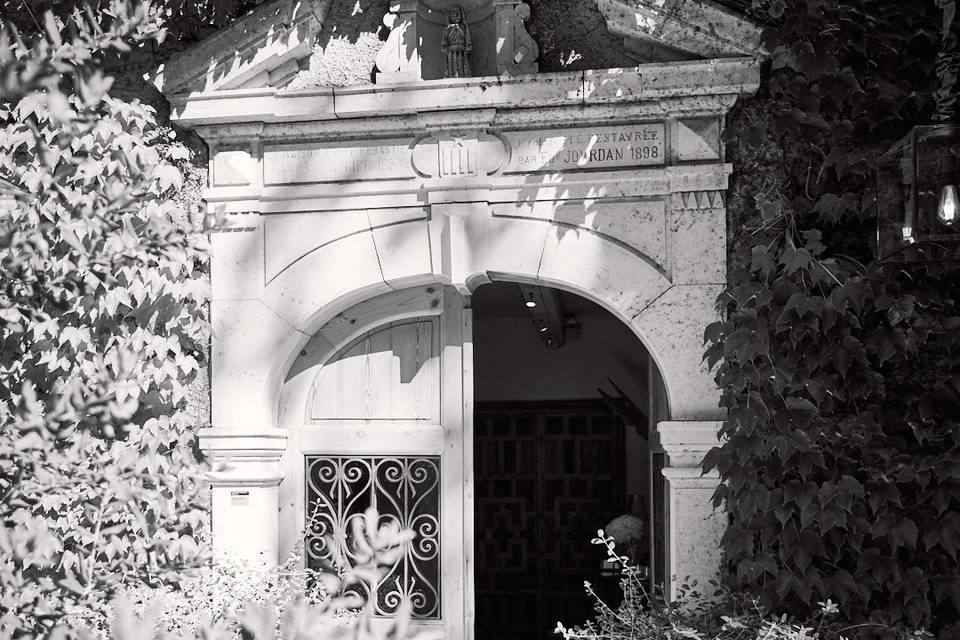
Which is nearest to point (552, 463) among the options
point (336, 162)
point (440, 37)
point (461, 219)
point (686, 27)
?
point (461, 219)

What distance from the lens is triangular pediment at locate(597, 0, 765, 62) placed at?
12.8 feet

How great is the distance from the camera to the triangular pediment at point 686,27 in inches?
154

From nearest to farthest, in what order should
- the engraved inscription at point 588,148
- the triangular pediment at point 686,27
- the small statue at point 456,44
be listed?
the triangular pediment at point 686,27 < the engraved inscription at point 588,148 < the small statue at point 456,44

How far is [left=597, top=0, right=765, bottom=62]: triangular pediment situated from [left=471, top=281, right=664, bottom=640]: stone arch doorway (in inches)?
136

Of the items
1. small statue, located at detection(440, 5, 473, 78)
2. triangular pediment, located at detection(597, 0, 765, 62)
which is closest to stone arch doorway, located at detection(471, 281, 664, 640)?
small statue, located at detection(440, 5, 473, 78)

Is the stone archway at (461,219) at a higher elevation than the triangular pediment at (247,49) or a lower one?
lower

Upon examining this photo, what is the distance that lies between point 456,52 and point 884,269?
6.23 ft

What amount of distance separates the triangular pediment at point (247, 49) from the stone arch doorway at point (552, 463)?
10.8 feet

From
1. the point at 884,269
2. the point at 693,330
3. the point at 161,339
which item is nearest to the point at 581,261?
the point at 693,330

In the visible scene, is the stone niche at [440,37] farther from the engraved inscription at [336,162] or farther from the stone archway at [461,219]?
the engraved inscription at [336,162]

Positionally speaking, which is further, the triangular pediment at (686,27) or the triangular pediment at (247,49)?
the triangular pediment at (247,49)

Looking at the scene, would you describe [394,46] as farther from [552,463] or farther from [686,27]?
[552,463]

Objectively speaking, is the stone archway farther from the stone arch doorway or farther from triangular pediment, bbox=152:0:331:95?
the stone arch doorway

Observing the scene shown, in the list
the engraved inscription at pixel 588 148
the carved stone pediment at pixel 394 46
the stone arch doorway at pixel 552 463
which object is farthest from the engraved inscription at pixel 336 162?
the stone arch doorway at pixel 552 463
